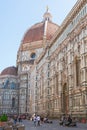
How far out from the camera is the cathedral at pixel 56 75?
117ft

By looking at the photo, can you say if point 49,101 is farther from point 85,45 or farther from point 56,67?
point 85,45

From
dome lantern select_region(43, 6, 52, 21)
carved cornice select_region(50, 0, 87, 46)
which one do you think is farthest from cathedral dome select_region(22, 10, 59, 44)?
carved cornice select_region(50, 0, 87, 46)

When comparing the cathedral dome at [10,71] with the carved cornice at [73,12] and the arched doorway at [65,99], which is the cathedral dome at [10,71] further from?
the arched doorway at [65,99]

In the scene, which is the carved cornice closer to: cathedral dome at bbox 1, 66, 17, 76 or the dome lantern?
cathedral dome at bbox 1, 66, 17, 76

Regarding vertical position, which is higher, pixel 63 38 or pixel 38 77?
pixel 63 38

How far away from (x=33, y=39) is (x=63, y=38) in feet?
151

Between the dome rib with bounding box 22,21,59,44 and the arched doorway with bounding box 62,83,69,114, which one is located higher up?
the dome rib with bounding box 22,21,59,44

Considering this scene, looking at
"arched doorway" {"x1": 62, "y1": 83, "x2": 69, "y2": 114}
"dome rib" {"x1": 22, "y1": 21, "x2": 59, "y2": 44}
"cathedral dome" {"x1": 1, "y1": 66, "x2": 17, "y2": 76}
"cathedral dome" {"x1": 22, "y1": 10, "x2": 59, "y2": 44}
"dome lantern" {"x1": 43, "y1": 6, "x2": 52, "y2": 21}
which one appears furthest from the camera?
"dome lantern" {"x1": 43, "y1": 6, "x2": 52, "y2": 21}

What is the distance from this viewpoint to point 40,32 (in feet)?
303

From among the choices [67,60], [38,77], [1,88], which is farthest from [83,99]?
[1,88]

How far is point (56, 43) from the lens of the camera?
51000 millimetres

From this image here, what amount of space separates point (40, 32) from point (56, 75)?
150ft

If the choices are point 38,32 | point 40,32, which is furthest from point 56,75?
point 38,32

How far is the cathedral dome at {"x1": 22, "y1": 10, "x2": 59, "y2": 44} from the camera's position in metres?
90.1
